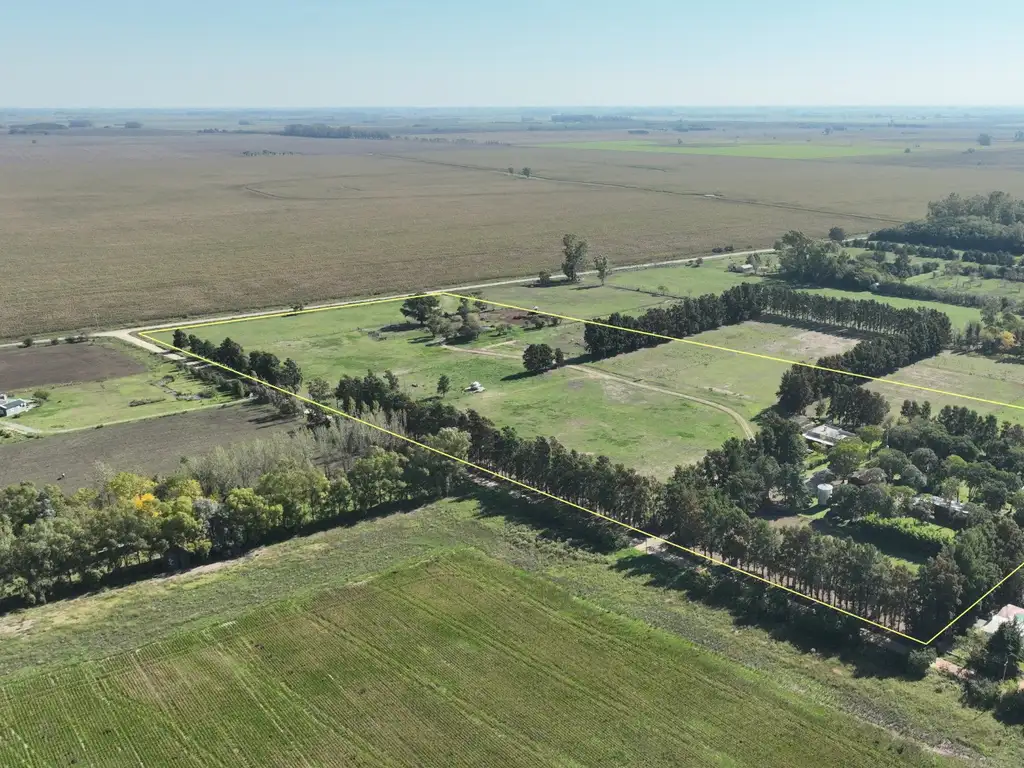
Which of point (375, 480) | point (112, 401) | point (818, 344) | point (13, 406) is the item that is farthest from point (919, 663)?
point (13, 406)

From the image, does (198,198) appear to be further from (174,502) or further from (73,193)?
(174,502)

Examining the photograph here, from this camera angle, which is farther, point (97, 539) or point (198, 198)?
point (198, 198)

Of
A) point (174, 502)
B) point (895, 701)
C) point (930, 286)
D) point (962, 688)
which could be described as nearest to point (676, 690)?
point (895, 701)

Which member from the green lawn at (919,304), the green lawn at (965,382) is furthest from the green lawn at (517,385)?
the green lawn at (919,304)

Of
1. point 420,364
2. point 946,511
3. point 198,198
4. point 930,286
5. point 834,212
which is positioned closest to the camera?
point 946,511

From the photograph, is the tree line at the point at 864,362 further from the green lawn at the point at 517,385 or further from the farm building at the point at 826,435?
the green lawn at the point at 517,385

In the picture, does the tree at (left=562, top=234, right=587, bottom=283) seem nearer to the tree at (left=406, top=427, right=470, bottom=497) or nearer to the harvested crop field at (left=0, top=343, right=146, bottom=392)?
the harvested crop field at (left=0, top=343, right=146, bottom=392)
